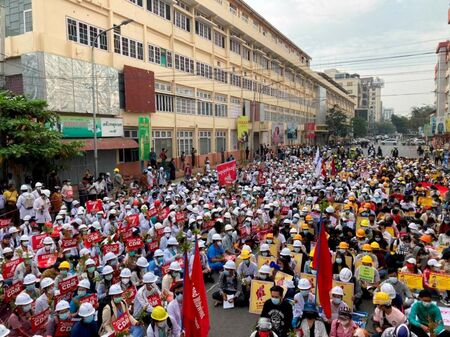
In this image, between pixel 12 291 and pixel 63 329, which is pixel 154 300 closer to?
pixel 63 329

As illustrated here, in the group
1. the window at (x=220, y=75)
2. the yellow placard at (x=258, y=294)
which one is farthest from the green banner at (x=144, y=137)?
the yellow placard at (x=258, y=294)

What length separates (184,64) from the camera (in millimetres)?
31750

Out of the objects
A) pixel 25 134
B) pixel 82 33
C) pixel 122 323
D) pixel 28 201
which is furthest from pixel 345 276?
pixel 82 33

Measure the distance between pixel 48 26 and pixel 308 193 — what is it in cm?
1466

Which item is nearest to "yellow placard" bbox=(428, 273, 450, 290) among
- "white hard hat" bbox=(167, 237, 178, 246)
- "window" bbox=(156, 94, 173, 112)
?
"white hard hat" bbox=(167, 237, 178, 246)

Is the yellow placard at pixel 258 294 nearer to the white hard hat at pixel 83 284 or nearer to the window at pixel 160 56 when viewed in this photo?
the white hard hat at pixel 83 284

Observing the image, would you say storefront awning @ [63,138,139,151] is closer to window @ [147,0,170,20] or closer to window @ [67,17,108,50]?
window @ [67,17,108,50]

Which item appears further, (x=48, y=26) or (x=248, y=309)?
(x=48, y=26)

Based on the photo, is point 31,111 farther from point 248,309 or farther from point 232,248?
point 248,309

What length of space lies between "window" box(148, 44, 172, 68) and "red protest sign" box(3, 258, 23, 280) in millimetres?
21100

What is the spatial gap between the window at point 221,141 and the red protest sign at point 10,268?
3060 centimetres

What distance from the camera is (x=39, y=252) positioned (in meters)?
9.19

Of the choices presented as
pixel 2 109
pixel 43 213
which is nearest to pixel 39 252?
pixel 43 213

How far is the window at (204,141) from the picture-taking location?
115ft
